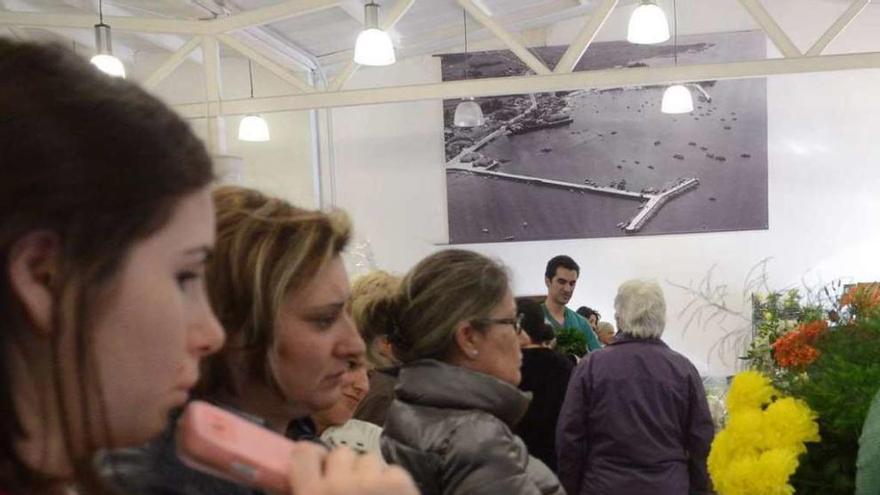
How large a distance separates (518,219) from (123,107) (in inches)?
323

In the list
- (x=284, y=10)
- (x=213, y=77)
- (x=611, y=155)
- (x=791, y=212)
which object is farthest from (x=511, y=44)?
(x=791, y=212)

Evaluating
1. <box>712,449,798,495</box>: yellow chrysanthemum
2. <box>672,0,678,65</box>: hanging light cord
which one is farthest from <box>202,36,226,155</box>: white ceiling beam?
<box>712,449,798,495</box>: yellow chrysanthemum

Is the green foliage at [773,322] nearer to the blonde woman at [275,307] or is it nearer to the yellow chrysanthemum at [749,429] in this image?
the yellow chrysanthemum at [749,429]

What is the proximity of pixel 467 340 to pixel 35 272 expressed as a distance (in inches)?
56.1

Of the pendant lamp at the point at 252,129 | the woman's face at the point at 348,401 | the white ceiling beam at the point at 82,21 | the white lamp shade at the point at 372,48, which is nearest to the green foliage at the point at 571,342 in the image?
the white lamp shade at the point at 372,48

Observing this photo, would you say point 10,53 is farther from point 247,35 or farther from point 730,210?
point 730,210

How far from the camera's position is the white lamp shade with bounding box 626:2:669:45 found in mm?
4977

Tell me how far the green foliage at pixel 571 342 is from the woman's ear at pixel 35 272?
4157 millimetres

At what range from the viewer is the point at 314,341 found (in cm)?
127

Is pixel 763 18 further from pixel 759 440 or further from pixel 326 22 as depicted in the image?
pixel 759 440

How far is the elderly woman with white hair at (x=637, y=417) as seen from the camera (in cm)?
348

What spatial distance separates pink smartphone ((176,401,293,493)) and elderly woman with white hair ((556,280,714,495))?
3.02 meters

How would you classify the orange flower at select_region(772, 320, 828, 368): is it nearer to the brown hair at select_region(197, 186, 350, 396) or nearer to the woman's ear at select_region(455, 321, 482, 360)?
the woman's ear at select_region(455, 321, 482, 360)

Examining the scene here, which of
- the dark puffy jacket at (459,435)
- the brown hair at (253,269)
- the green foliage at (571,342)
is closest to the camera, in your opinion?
the brown hair at (253,269)
